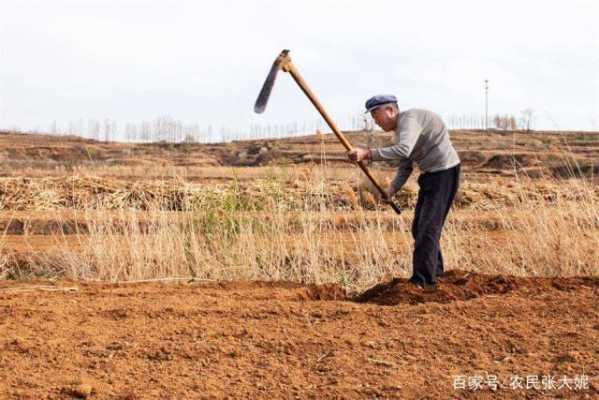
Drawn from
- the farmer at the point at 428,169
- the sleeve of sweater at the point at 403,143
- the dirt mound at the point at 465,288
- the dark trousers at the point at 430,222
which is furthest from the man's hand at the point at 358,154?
the dirt mound at the point at 465,288

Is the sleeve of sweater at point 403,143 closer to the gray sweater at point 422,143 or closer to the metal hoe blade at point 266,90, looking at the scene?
the gray sweater at point 422,143

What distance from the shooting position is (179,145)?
139 feet

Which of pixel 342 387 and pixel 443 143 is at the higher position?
pixel 443 143

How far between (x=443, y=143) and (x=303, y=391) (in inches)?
101

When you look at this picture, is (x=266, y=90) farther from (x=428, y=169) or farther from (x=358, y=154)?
(x=428, y=169)

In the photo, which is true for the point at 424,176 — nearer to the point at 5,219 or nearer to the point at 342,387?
the point at 342,387

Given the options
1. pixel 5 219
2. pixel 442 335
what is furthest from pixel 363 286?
pixel 5 219

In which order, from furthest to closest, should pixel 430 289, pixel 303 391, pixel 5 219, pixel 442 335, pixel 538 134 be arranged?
1. pixel 538 134
2. pixel 5 219
3. pixel 430 289
4. pixel 442 335
5. pixel 303 391

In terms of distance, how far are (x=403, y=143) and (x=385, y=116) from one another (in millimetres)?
327

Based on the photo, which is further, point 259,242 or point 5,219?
point 5,219

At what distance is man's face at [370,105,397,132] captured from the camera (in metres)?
5.27

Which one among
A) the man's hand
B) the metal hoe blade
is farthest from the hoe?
the man's hand

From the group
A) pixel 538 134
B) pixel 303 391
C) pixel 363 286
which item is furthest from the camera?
pixel 538 134

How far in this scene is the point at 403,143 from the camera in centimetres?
505
